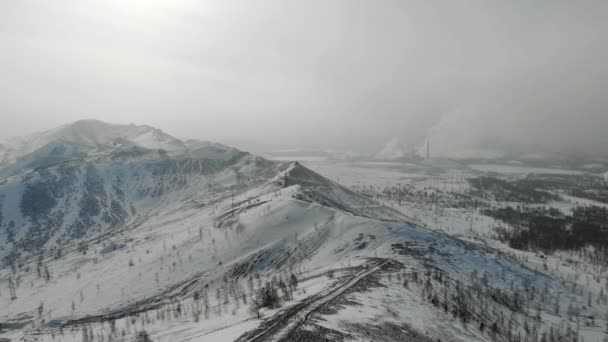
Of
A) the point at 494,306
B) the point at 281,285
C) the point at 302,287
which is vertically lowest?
the point at 494,306

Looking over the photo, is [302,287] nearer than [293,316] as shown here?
No

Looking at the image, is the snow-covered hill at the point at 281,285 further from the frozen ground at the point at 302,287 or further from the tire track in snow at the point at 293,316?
the frozen ground at the point at 302,287

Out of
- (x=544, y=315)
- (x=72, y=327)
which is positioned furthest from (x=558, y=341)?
(x=72, y=327)

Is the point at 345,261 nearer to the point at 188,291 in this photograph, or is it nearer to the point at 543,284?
the point at 188,291

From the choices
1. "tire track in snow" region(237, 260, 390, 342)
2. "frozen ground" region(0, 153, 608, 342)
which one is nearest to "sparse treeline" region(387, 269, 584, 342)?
"frozen ground" region(0, 153, 608, 342)

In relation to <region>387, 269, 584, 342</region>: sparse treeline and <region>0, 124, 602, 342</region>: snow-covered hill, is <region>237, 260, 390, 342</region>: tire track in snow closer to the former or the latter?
<region>0, 124, 602, 342</region>: snow-covered hill

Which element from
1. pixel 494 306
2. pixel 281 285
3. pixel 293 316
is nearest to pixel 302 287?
pixel 281 285

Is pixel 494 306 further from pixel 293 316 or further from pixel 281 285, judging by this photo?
pixel 293 316

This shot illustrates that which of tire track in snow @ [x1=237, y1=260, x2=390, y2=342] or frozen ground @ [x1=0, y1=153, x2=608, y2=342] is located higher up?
tire track in snow @ [x1=237, y1=260, x2=390, y2=342]

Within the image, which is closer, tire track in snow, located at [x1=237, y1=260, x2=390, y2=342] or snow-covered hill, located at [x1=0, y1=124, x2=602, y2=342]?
tire track in snow, located at [x1=237, y1=260, x2=390, y2=342]

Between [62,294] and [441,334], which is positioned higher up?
[441,334]

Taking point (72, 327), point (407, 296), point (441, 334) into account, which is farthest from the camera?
point (72, 327)
